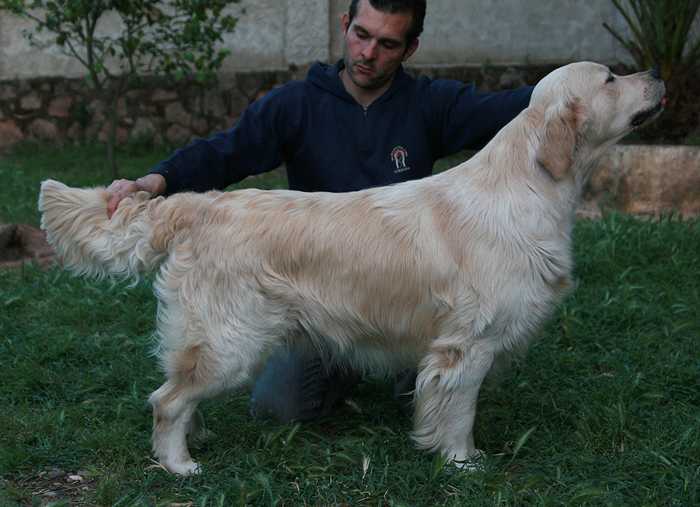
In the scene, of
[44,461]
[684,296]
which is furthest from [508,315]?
[684,296]

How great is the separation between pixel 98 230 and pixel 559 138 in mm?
1693

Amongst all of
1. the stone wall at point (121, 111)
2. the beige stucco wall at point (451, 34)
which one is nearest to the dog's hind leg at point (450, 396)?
the beige stucco wall at point (451, 34)

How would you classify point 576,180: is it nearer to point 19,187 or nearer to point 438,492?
point 438,492

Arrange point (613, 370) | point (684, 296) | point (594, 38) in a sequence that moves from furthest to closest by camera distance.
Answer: point (594, 38), point (684, 296), point (613, 370)

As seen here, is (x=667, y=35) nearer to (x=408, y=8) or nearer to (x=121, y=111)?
(x=408, y=8)

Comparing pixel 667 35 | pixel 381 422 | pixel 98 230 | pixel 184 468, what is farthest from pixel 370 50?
pixel 667 35

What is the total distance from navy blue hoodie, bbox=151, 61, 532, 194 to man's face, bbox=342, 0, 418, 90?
121 millimetres

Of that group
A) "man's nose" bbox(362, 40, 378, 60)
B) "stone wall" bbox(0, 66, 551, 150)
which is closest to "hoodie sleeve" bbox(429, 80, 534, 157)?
"man's nose" bbox(362, 40, 378, 60)

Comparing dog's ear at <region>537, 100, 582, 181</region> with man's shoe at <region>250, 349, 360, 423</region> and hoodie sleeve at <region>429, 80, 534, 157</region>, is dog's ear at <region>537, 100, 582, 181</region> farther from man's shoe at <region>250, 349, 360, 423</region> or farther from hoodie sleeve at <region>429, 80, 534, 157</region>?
man's shoe at <region>250, 349, 360, 423</region>

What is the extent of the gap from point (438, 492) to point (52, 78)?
952 cm

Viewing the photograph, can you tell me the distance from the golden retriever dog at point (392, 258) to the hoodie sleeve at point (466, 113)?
51 centimetres

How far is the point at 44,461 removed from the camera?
354cm

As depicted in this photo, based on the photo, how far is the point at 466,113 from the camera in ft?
13.2

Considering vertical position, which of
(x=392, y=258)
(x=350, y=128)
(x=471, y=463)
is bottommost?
(x=471, y=463)
